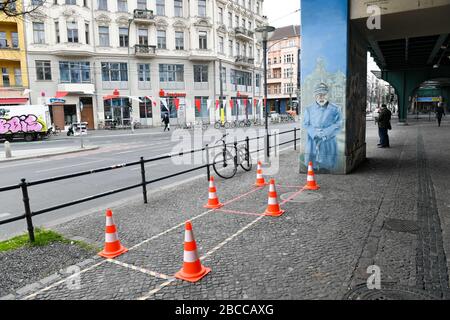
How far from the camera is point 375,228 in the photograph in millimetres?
5484

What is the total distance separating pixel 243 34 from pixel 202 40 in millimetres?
8860

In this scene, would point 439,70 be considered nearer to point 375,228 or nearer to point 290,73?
point 375,228

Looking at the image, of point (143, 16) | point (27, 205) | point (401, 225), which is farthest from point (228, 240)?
point (143, 16)

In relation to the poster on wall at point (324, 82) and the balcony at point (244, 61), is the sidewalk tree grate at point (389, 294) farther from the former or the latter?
the balcony at point (244, 61)

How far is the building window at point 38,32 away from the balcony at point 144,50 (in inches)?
380

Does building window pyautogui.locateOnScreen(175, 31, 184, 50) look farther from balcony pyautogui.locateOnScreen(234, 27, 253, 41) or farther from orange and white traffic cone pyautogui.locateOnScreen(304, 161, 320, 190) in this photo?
orange and white traffic cone pyautogui.locateOnScreen(304, 161, 320, 190)

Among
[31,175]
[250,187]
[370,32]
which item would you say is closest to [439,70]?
[370,32]

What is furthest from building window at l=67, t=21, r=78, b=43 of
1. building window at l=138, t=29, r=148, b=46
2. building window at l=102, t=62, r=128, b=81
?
building window at l=138, t=29, r=148, b=46

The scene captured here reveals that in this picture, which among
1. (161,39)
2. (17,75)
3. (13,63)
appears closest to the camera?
(13,63)

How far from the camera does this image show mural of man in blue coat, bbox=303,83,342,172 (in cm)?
958

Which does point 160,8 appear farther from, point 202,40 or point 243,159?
point 243,159

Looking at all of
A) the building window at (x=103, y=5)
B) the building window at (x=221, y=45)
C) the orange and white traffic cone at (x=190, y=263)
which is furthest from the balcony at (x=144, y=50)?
the orange and white traffic cone at (x=190, y=263)

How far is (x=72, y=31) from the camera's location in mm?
38156

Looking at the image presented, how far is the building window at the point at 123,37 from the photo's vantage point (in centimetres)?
4172
